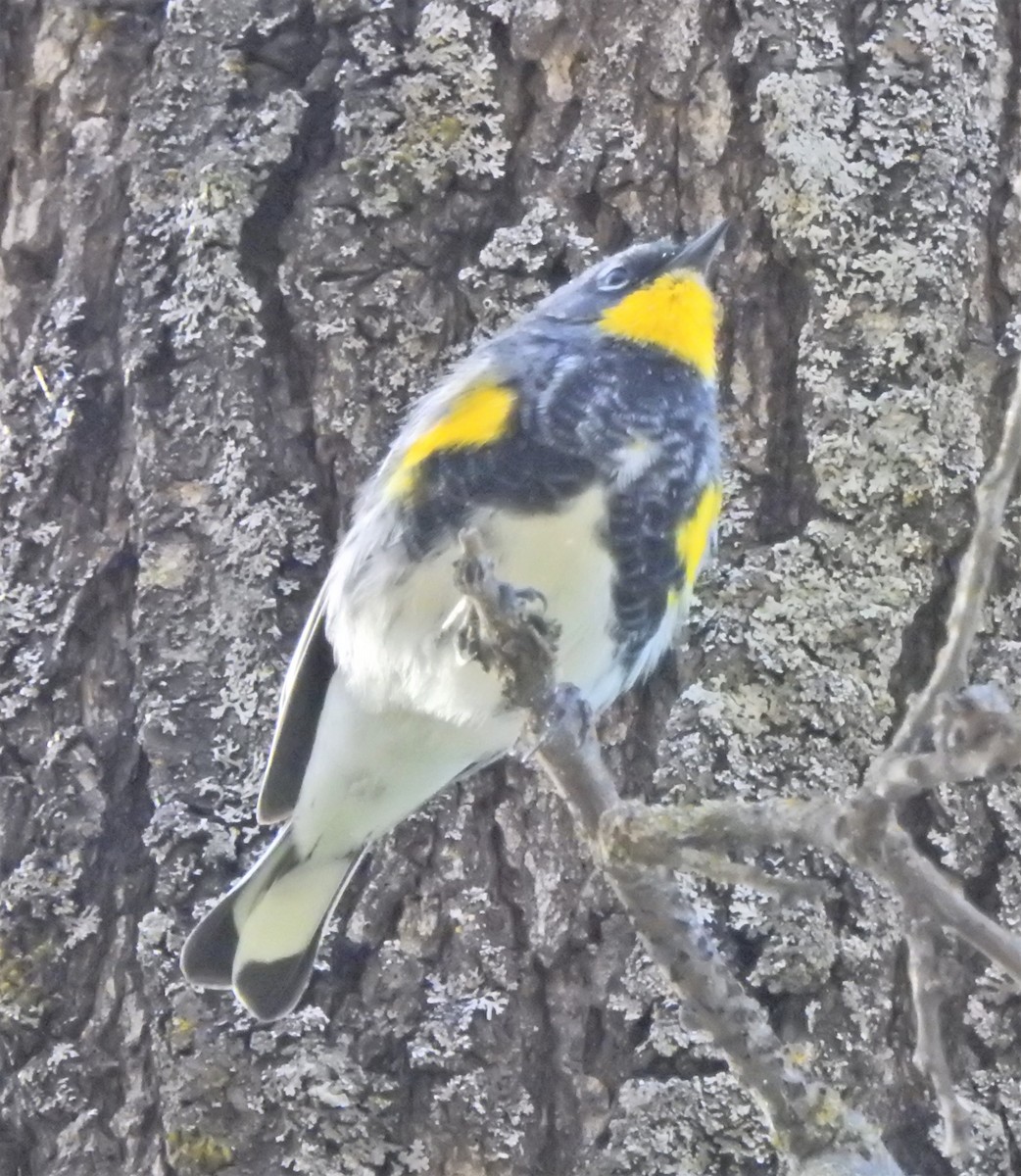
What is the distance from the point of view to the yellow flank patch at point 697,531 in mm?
2146

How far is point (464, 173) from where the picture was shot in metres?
2.32

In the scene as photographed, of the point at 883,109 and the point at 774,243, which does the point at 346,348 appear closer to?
the point at 774,243

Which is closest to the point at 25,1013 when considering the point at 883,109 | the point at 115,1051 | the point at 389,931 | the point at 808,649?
the point at 115,1051

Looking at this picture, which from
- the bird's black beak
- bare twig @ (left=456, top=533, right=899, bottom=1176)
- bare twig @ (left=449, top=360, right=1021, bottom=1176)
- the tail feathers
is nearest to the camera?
bare twig @ (left=449, top=360, right=1021, bottom=1176)

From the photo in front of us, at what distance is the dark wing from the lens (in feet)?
6.97

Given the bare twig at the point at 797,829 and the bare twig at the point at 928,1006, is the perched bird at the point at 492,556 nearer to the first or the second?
the bare twig at the point at 797,829

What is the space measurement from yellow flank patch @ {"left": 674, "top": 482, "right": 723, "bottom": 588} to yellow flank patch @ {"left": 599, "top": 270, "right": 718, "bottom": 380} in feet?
0.75

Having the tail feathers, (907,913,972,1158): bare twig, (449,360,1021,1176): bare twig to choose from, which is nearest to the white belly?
the tail feathers

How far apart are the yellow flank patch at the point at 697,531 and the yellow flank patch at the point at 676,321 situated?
23cm

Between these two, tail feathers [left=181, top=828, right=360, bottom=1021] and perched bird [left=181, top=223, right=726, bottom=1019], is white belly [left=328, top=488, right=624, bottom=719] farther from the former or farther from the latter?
tail feathers [left=181, top=828, right=360, bottom=1021]

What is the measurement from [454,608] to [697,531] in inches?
13.0

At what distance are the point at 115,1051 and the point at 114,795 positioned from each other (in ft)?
1.07

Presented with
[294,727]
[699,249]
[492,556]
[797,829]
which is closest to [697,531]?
[492,556]

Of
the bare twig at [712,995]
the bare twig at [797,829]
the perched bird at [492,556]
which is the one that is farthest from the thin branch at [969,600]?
the perched bird at [492,556]
